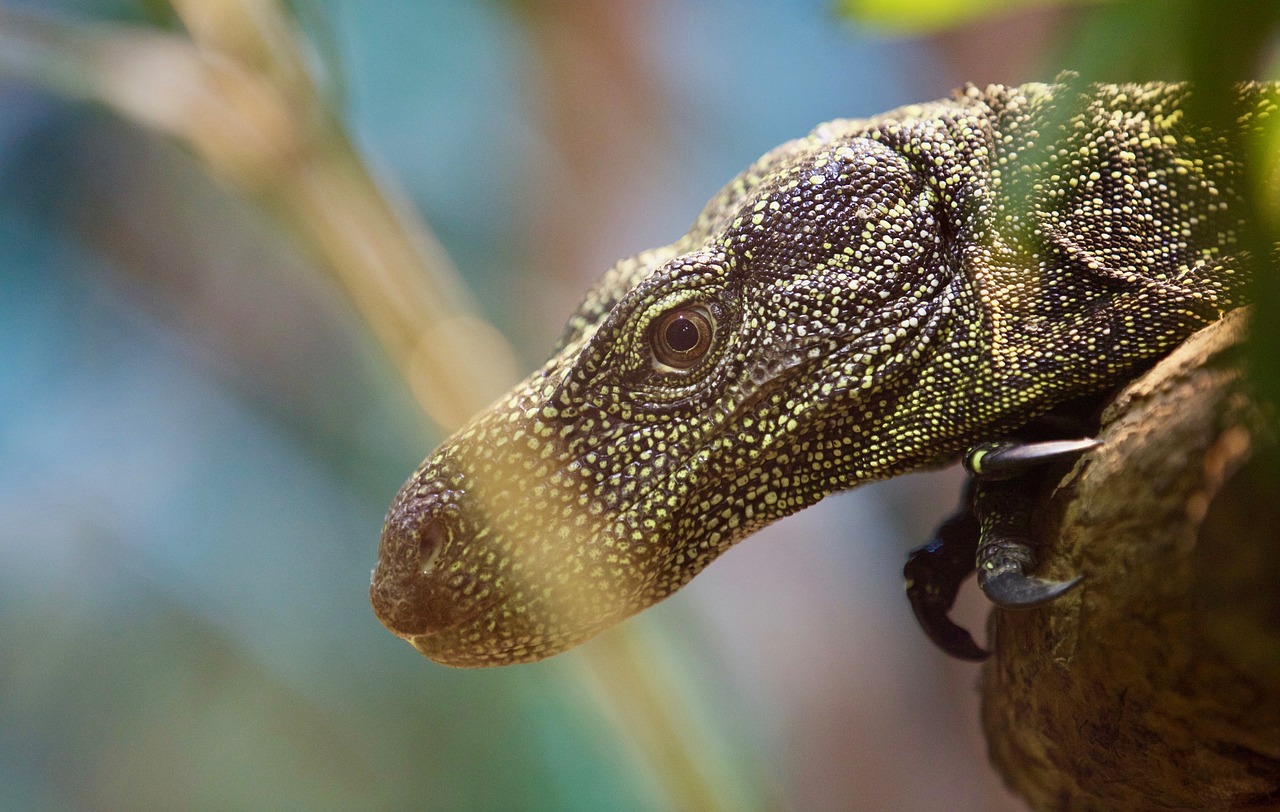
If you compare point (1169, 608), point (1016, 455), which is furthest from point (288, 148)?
point (1169, 608)

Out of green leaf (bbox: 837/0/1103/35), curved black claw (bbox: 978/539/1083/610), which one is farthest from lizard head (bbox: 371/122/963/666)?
green leaf (bbox: 837/0/1103/35)

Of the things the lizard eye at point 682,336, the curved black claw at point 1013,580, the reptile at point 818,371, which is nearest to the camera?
the curved black claw at point 1013,580

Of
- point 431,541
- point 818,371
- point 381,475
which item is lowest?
point 818,371

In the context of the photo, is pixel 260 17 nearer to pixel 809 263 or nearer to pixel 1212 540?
pixel 809 263

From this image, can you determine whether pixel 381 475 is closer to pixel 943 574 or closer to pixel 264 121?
pixel 264 121

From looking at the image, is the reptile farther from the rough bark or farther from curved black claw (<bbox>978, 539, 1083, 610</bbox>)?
the rough bark

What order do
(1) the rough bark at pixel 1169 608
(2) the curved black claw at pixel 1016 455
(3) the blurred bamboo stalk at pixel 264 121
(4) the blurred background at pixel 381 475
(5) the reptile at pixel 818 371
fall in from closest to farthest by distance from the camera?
(1) the rough bark at pixel 1169 608 → (2) the curved black claw at pixel 1016 455 → (5) the reptile at pixel 818 371 → (3) the blurred bamboo stalk at pixel 264 121 → (4) the blurred background at pixel 381 475

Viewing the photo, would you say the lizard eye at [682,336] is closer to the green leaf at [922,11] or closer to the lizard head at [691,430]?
the lizard head at [691,430]

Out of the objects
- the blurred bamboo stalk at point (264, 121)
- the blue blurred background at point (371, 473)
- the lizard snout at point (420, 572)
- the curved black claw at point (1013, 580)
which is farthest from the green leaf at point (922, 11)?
the blue blurred background at point (371, 473)
